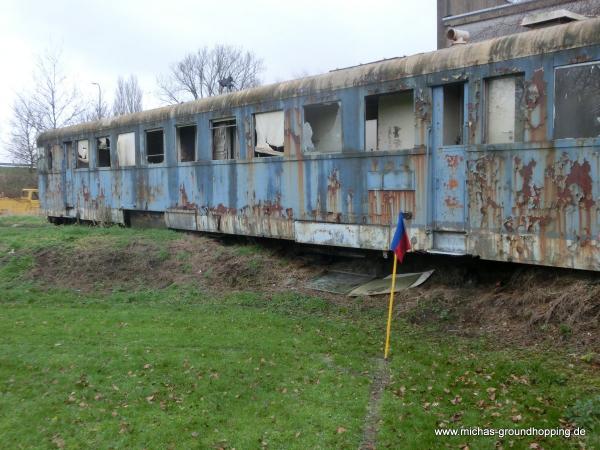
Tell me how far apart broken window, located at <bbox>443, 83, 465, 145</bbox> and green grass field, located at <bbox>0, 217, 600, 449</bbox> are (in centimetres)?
259

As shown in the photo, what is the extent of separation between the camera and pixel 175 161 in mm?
13078

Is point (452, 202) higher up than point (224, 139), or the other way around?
point (224, 139)

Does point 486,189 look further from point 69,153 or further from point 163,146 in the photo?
point 69,153

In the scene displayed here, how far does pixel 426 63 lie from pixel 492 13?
7881 millimetres

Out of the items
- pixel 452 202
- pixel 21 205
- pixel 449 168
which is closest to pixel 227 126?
pixel 449 168

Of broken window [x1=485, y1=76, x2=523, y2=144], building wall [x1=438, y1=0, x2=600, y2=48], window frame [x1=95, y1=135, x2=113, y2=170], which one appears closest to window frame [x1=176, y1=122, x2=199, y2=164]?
window frame [x1=95, y1=135, x2=113, y2=170]

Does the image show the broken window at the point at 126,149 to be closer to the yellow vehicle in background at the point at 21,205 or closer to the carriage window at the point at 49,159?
the carriage window at the point at 49,159

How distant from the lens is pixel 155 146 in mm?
14078

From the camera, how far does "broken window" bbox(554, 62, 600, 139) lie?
254 inches

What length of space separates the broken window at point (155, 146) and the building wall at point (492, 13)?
6.95 metres

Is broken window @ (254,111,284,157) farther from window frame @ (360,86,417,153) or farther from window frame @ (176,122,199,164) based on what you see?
window frame @ (176,122,199,164)

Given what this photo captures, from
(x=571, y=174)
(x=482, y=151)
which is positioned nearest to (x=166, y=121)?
(x=482, y=151)

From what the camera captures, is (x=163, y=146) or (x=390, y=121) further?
(x=163, y=146)

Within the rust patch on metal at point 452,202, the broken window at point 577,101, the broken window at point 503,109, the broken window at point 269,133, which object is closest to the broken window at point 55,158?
the broken window at point 269,133
